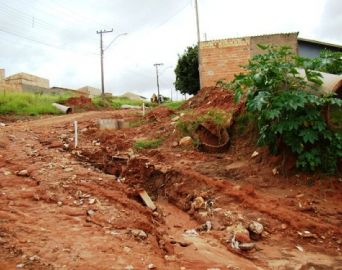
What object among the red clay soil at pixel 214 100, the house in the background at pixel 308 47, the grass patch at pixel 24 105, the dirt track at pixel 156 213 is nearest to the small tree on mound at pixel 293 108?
the dirt track at pixel 156 213

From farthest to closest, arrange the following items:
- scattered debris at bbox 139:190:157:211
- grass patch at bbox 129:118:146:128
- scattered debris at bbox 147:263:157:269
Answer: grass patch at bbox 129:118:146:128 → scattered debris at bbox 139:190:157:211 → scattered debris at bbox 147:263:157:269

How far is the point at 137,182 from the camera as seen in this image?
277 inches

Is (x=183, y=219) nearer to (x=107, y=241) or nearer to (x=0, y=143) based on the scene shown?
(x=107, y=241)

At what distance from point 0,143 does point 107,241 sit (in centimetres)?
462

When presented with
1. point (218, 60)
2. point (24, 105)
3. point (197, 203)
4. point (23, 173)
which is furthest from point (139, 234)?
point (24, 105)

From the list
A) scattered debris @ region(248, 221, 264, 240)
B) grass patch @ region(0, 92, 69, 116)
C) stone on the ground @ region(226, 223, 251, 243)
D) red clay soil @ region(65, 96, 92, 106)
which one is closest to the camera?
stone on the ground @ region(226, 223, 251, 243)

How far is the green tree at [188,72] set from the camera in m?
23.2

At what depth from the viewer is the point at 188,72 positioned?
77.2 feet

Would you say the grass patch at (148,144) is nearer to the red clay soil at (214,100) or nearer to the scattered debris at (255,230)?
the red clay soil at (214,100)

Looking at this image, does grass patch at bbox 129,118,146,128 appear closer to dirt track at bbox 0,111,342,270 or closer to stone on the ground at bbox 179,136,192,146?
stone on the ground at bbox 179,136,192,146

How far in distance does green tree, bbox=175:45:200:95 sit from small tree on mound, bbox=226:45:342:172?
16.6m

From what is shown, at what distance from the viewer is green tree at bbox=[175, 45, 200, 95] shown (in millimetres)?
23203

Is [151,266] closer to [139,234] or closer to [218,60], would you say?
[139,234]

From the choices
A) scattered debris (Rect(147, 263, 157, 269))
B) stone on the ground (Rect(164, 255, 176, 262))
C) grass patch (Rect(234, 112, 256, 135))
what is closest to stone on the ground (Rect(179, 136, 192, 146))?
grass patch (Rect(234, 112, 256, 135))
